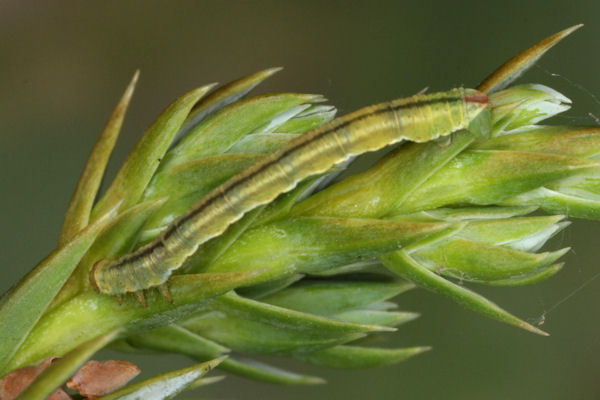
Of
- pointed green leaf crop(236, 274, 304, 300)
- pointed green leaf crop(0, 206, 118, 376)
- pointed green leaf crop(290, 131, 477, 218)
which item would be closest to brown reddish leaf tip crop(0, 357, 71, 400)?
pointed green leaf crop(0, 206, 118, 376)

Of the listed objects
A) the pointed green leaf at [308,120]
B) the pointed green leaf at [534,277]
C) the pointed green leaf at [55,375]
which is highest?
the pointed green leaf at [308,120]

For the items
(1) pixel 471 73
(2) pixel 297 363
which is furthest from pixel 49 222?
(1) pixel 471 73

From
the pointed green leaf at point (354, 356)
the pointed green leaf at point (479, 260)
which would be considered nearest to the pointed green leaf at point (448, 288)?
the pointed green leaf at point (479, 260)

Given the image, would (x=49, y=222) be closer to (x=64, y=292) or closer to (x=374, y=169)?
(x=64, y=292)

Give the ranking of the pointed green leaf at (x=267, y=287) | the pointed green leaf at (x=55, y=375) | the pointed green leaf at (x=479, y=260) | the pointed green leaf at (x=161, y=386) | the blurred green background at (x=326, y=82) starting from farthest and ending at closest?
the blurred green background at (x=326, y=82) < the pointed green leaf at (x=267, y=287) < the pointed green leaf at (x=479, y=260) < the pointed green leaf at (x=161, y=386) < the pointed green leaf at (x=55, y=375)

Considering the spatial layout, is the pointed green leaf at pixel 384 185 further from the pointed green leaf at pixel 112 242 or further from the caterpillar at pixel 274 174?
the pointed green leaf at pixel 112 242

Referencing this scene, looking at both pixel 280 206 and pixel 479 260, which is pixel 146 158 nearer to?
pixel 280 206

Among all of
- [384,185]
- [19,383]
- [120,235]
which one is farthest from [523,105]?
[19,383]
